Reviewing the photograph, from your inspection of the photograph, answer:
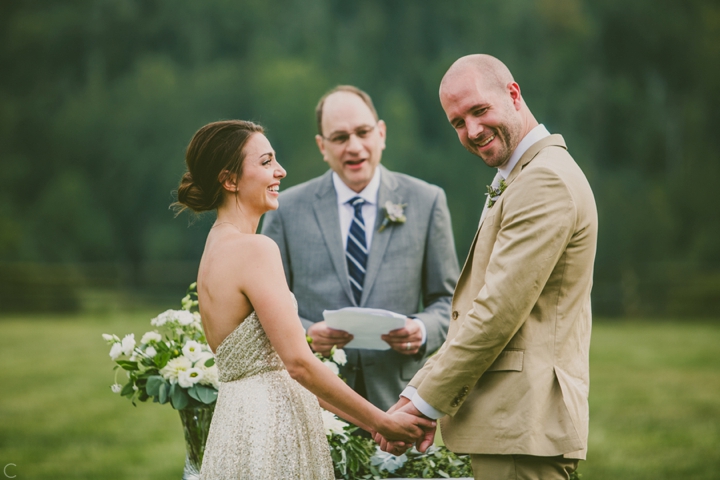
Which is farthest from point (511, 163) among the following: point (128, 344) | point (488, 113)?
point (128, 344)

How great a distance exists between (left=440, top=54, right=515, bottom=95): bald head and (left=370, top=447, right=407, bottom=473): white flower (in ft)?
5.24

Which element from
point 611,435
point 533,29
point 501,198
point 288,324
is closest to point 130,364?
point 288,324

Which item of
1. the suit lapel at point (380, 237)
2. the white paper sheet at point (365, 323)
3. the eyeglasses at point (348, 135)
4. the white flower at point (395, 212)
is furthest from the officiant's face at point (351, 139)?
the white paper sheet at point (365, 323)

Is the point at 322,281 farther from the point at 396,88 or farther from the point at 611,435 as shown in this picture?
the point at 396,88

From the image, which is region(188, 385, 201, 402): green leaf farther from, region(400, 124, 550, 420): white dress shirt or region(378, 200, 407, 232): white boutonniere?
region(378, 200, 407, 232): white boutonniere

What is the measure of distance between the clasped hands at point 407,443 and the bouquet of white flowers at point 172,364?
74 cm

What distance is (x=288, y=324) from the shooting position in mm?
2701

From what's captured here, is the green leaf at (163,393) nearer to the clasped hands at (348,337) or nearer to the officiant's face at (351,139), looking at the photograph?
the clasped hands at (348,337)

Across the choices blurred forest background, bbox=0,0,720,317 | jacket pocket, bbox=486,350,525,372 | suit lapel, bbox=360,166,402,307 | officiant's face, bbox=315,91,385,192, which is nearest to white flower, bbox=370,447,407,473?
jacket pocket, bbox=486,350,525,372

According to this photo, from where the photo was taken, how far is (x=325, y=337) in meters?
3.80

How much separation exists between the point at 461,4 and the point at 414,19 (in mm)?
2190

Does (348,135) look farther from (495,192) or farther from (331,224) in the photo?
(495,192)

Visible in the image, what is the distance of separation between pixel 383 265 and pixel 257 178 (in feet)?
4.76

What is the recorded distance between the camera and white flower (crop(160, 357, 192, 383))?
3.23 meters
